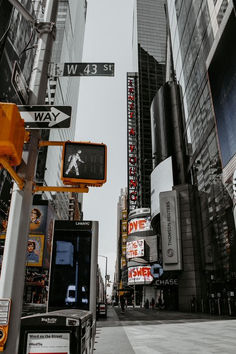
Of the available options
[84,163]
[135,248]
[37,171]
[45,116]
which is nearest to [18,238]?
[84,163]

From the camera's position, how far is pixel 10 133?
3.04 m

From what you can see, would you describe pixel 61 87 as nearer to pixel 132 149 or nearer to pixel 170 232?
pixel 132 149

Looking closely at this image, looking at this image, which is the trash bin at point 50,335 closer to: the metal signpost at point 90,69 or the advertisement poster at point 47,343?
the advertisement poster at point 47,343

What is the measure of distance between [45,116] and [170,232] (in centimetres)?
3671

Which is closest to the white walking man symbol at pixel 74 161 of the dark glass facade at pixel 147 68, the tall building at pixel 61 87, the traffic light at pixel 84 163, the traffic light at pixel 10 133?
the traffic light at pixel 84 163

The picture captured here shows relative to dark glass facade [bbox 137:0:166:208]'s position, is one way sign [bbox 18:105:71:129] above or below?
below

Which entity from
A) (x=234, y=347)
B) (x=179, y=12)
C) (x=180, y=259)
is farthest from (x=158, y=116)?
(x=234, y=347)

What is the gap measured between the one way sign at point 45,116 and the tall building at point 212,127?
69.4 feet

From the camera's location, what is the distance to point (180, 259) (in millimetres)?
37031

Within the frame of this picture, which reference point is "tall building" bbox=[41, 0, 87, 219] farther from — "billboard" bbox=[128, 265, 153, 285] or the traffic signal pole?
the traffic signal pole

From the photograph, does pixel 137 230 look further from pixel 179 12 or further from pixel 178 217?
pixel 179 12

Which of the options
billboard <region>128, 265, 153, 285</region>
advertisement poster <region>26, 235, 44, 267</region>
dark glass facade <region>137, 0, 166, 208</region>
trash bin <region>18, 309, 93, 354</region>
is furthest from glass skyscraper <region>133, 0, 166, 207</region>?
trash bin <region>18, 309, 93, 354</region>

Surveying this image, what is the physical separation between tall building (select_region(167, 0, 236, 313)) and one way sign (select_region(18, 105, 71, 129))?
21160 millimetres

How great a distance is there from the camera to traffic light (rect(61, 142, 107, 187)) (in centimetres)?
412
